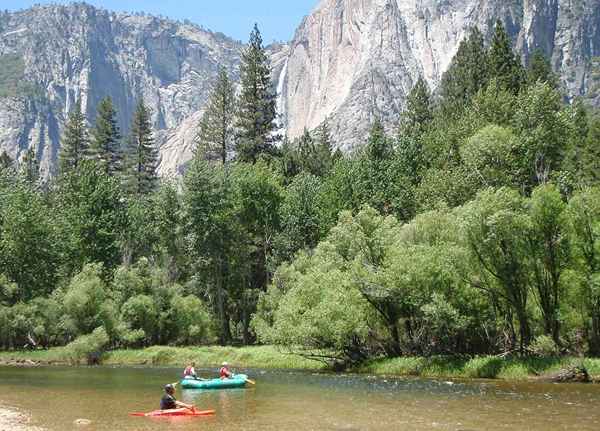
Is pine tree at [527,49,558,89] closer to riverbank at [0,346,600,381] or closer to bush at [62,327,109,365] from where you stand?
riverbank at [0,346,600,381]

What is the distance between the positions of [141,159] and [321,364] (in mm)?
53098

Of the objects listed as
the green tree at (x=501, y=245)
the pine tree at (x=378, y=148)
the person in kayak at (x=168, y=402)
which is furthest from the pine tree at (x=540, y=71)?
the person in kayak at (x=168, y=402)

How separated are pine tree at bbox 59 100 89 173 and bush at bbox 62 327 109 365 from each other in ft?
136

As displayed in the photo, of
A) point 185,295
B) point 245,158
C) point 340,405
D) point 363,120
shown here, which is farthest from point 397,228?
point 363,120

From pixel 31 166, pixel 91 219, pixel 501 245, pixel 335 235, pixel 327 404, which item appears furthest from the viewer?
pixel 31 166

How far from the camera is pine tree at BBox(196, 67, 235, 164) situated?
85562 millimetres

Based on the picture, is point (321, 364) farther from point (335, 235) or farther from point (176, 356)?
point (176, 356)

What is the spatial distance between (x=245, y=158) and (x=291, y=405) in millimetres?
56729

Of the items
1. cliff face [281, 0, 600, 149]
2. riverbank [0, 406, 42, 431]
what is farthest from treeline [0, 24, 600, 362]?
cliff face [281, 0, 600, 149]

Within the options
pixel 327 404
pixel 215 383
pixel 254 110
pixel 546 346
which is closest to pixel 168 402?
pixel 327 404

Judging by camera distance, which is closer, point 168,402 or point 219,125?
point 168,402

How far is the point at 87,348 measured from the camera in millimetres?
55312

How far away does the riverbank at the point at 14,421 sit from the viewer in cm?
2244

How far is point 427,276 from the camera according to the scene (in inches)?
1566
